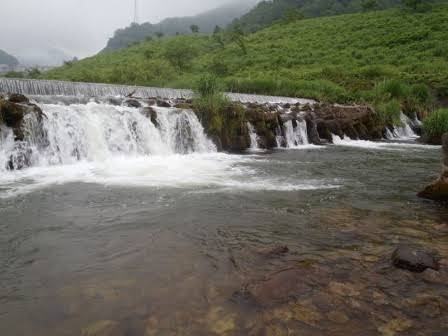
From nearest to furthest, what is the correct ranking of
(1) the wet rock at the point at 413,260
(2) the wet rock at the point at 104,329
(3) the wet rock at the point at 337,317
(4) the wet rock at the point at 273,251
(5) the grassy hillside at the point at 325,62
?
(2) the wet rock at the point at 104,329 → (3) the wet rock at the point at 337,317 → (1) the wet rock at the point at 413,260 → (4) the wet rock at the point at 273,251 → (5) the grassy hillside at the point at 325,62

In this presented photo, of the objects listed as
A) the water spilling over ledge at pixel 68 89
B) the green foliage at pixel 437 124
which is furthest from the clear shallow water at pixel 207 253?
the green foliage at pixel 437 124

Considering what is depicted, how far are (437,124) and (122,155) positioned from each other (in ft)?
44.9

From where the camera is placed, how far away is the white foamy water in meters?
7.73

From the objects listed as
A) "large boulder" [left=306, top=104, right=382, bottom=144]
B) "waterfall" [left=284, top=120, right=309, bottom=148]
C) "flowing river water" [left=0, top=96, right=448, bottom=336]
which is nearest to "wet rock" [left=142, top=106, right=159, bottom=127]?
"flowing river water" [left=0, top=96, right=448, bottom=336]

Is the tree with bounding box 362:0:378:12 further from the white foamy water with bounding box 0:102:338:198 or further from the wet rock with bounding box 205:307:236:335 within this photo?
the wet rock with bounding box 205:307:236:335

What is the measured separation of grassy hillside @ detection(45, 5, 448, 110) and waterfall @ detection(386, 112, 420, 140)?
4.23 feet

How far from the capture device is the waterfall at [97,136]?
366 inches

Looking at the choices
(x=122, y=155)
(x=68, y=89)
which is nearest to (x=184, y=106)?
(x=122, y=155)

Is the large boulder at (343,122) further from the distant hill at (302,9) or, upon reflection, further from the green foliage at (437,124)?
the distant hill at (302,9)

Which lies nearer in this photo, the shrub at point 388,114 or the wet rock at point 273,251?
the wet rock at point 273,251

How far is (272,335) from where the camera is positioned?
→ 2.79m

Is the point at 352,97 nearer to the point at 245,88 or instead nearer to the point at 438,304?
the point at 245,88

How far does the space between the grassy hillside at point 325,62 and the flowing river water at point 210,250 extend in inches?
496

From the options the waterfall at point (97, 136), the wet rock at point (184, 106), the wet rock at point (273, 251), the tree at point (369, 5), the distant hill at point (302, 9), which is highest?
the distant hill at point (302, 9)
